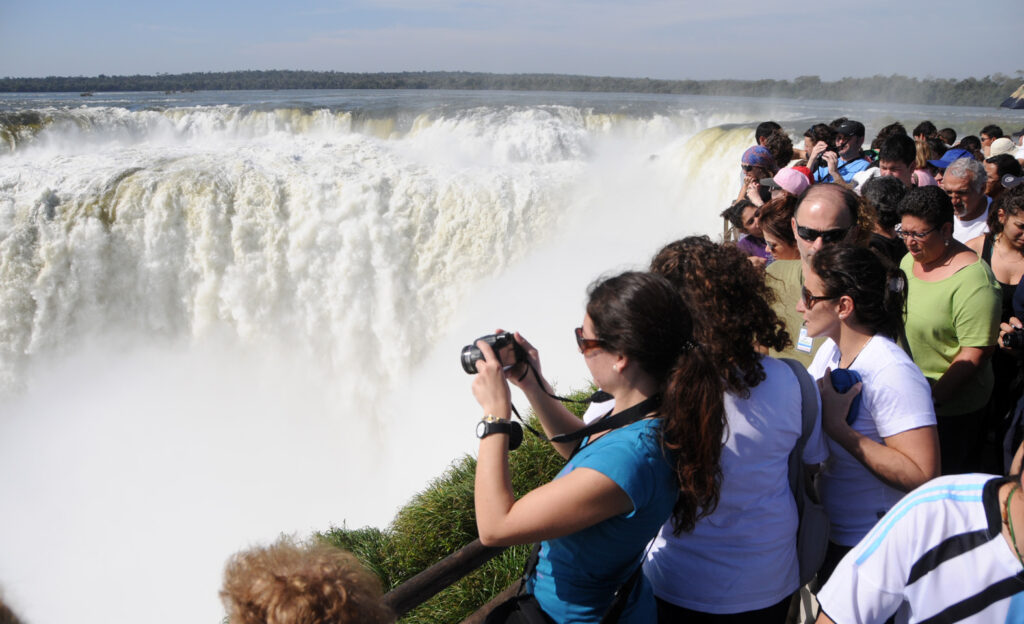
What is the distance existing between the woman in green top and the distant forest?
19564 mm

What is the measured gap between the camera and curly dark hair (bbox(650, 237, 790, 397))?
5.50 ft

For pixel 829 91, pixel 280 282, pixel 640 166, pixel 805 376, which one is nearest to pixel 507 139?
pixel 640 166

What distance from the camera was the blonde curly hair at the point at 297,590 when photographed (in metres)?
1.29

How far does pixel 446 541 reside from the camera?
4191mm

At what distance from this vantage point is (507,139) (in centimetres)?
1672

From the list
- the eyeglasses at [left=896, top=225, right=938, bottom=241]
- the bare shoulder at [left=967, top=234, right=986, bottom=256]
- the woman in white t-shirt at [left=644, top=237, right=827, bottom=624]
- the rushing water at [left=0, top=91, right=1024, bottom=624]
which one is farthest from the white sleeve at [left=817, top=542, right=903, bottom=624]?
the rushing water at [left=0, top=91, right=1024, bottom=624]

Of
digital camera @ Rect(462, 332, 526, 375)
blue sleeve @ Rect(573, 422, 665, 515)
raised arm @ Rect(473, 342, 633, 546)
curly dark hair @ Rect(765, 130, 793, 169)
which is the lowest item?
raised arm @ Rect(473, 342, 633, 546)

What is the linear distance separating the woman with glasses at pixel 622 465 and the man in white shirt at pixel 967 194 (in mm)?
3240

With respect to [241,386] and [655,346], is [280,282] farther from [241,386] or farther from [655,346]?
[655,346]

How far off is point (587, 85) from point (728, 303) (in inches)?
2687

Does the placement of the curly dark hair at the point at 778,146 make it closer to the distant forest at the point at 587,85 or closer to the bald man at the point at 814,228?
the bald man at the point at 814,228

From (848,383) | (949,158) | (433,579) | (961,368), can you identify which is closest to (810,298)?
(848,383)

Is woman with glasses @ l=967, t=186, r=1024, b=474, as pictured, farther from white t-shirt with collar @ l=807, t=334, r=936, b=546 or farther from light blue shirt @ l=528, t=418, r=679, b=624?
light blue shirt @ l=528, t=418, r=679, b=624

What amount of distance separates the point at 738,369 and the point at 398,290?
11004 millimetres
